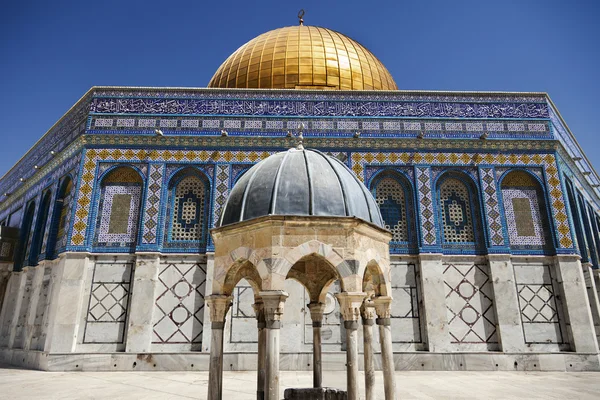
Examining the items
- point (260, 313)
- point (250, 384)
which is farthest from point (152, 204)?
point (260, 313)

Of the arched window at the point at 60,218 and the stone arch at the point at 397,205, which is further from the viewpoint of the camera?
the arched window at the point at 60,218

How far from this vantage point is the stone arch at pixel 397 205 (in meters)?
11.0

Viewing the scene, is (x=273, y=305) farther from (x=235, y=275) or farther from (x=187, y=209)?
(x=187, y=209)

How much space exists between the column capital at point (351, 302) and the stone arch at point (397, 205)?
7.01 metres

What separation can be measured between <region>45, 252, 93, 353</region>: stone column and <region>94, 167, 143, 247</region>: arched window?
0.71 m

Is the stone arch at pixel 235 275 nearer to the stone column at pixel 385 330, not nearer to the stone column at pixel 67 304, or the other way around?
the stone column at pixel 385 330

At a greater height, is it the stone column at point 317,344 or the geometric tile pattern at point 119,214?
the geometric tile pattern at point 119,214

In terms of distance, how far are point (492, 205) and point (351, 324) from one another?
845 centimetres

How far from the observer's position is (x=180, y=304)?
33.9ft

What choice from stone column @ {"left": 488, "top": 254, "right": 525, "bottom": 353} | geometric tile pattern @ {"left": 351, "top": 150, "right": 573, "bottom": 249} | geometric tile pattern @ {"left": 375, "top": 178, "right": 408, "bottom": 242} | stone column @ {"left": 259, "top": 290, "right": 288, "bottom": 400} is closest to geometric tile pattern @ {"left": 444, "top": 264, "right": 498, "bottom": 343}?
stone column @ {"left": 488, "top": 254, "right": 525, "bottom": 353}

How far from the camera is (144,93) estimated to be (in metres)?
12.0

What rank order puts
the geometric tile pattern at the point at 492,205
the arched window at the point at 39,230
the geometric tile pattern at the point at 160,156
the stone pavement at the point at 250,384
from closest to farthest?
the stone pavement at the point at 250,384 → the geometric tile pattern at the point at 492,205 → the geometric tile pattern at the point at 160,156 → the arched window at the point at 39,230

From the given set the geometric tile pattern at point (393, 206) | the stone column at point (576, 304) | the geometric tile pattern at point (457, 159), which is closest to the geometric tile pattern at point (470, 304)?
the geometric tile pattern at point (393, 206)

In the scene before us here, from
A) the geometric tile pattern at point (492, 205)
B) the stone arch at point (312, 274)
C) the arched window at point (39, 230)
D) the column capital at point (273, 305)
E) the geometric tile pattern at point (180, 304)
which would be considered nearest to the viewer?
the column capital at point (273, 305)
